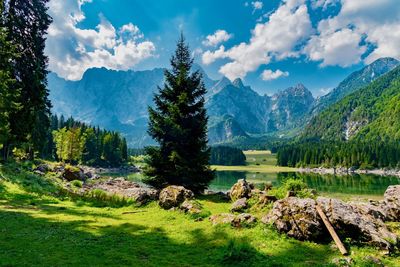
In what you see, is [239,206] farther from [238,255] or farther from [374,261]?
[374,261]

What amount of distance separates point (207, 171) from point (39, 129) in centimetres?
3042

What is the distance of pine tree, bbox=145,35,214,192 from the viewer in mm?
32125

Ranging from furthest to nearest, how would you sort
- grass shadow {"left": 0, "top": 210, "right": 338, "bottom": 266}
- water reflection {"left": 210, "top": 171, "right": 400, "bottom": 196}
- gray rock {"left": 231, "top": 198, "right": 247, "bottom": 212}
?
water reflection {"left": 210, "top": 171, "right": 400, "bottom": 196} < gray rock {"left": 231, "top": 198, "right": 247, "bottom": 212} < grass shadow {"left": 0, "top": 210, "right": 338, "bottom": 266}

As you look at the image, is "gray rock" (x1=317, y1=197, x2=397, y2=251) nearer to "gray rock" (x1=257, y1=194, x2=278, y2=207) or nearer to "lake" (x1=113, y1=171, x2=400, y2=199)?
"gray rock" (x1=257, y1=194, x2=278, y2=207)

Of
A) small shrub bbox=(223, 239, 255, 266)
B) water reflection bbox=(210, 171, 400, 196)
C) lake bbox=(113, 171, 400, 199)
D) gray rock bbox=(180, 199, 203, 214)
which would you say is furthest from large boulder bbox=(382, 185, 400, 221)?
water reflection bbox=(210, 171, 400, 196)

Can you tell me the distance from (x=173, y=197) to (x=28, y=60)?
30825mm

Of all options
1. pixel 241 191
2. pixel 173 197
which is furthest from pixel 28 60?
pixel 241 191

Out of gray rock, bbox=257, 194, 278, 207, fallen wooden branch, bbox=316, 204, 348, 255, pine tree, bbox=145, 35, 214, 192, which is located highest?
pine tree, bbox=145, 35, 214, 192

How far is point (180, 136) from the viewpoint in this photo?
107 feet

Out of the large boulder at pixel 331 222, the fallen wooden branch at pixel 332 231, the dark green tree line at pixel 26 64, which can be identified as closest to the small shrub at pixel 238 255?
the large boulder at pixel 331 222

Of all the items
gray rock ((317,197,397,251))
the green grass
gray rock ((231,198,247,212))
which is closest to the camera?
the green grass

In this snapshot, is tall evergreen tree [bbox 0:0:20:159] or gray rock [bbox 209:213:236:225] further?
tall evergreen tree [bbox 0:0:20:159]

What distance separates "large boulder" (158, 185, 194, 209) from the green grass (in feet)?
3.09

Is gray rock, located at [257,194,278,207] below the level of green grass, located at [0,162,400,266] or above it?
above
